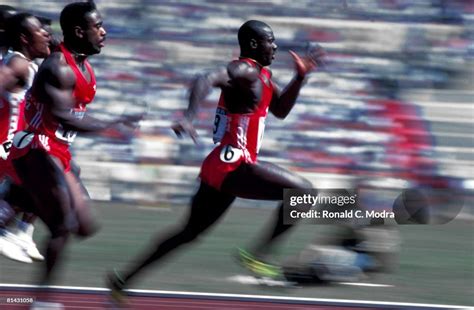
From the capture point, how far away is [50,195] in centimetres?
690

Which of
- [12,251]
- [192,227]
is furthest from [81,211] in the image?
[12,251]

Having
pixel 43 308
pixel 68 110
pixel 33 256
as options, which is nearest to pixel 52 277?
pixel 43 308

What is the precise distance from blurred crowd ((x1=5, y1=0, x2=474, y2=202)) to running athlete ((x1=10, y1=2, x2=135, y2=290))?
5.43m

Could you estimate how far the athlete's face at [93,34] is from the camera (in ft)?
24.1

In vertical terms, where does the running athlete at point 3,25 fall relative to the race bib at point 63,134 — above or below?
above

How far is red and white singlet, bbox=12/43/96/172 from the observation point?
7.15 m

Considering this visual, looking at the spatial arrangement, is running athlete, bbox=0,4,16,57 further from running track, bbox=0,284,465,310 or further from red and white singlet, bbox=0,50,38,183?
running track, bbox=0,284,465,310

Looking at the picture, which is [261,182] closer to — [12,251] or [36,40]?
[36,40]

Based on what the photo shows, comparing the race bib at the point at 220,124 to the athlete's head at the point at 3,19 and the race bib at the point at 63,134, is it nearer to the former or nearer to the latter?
the race bib at the point at 63,134

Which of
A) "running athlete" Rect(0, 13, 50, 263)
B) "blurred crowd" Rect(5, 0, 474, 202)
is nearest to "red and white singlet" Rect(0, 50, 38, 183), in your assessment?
"running athlete" Rect(0, 13, 50, 263)

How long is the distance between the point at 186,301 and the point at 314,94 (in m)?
5.71

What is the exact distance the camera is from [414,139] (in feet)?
41.0

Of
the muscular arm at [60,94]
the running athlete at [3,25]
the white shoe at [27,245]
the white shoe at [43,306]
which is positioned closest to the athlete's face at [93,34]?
the muscular arm at [60,94]

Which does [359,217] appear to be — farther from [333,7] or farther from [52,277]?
[333,7]
